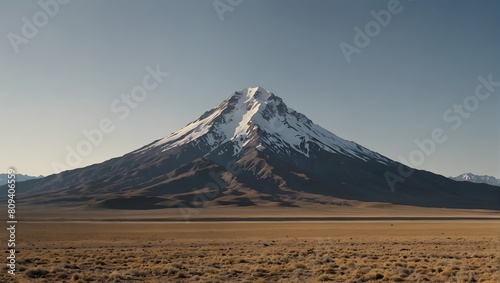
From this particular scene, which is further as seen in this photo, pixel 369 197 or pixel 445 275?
pixel 369 197

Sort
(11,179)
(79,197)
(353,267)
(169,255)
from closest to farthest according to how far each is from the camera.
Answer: (353,267)
(11,179)
(169,255)
(79,197)

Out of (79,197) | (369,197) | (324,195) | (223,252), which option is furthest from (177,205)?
(223,252)

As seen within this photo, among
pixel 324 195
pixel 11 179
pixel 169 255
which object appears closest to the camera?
pixel 11 179

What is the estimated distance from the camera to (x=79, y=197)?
176875 millimetres

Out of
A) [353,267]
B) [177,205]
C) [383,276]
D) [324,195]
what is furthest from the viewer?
[324,195]

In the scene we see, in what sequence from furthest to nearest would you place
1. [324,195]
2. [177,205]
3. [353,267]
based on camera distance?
[324,195] < [177,205] < [353,267]

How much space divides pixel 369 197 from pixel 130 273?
19156 centimetres

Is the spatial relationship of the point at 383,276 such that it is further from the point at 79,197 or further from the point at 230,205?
the point at 79,197

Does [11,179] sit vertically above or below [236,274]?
above

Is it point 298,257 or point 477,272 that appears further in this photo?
point 298,257

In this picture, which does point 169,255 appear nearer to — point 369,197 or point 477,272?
point 477,272

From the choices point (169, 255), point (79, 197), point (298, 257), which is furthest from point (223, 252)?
point (79, 197)

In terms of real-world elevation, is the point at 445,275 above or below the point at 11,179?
below

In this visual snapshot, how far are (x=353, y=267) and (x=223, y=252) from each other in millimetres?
11766
